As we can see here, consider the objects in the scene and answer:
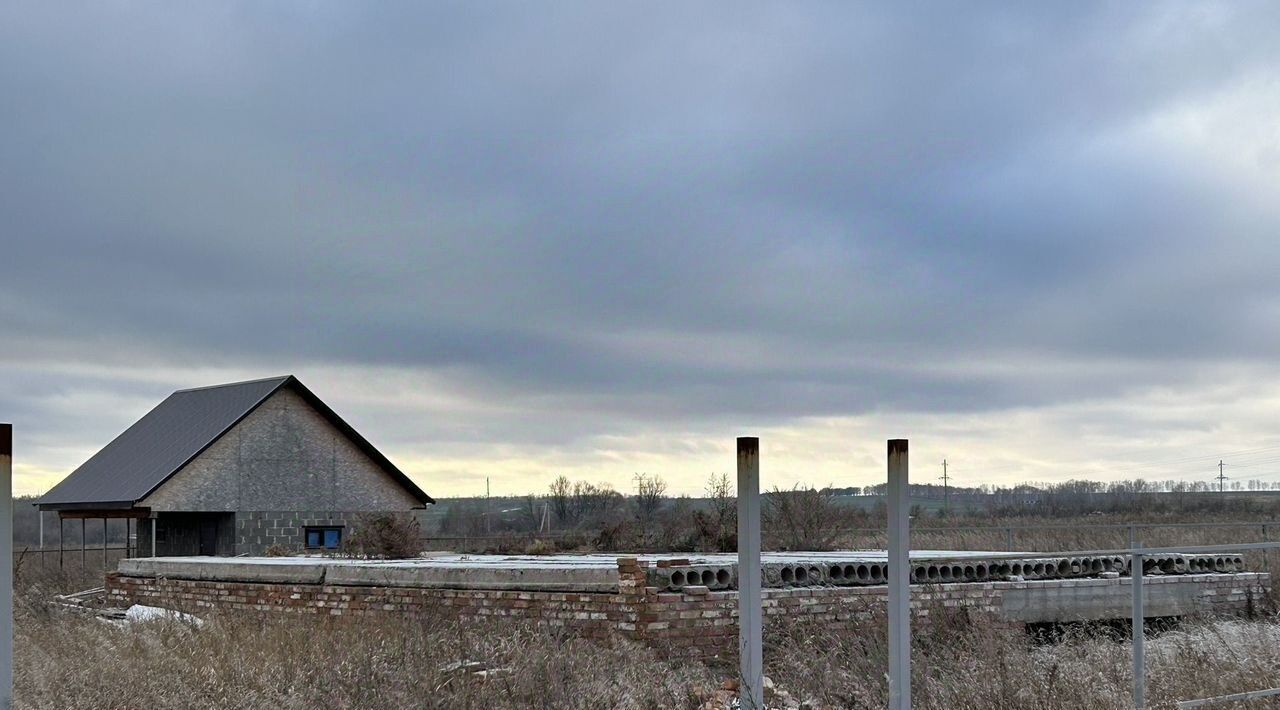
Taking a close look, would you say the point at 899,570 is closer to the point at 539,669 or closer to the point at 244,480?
the point at 539,669

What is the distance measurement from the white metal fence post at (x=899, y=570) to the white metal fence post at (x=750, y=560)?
0.77m

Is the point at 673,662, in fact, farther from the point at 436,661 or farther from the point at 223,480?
the point at 223,480

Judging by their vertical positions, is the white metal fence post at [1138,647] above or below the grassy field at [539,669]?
above

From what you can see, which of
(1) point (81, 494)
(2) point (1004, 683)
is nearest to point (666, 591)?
(2) point (1004, 683)

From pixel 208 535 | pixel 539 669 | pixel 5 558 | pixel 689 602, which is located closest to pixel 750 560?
pixel 5 558

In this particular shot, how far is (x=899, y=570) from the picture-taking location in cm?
640

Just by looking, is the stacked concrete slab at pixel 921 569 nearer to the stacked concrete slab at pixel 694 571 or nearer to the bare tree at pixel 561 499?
the stacked concrete slab at pixel 694 571

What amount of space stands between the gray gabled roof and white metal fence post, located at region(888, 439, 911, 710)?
1043 inches

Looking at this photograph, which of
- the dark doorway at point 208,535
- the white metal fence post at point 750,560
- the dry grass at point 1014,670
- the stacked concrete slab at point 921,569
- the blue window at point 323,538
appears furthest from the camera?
the blue window at point 323,538

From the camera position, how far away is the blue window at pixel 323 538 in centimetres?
3198

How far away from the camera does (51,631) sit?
48.0ft

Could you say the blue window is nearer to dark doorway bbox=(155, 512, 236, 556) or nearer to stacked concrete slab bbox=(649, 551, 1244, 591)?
dark doorway bbox=(155, 512, 236, 556)

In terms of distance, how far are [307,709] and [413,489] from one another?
85.2 feet

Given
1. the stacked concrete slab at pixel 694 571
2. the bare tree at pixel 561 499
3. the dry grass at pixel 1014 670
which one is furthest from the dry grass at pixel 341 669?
the bare tree at pixel 561 499
